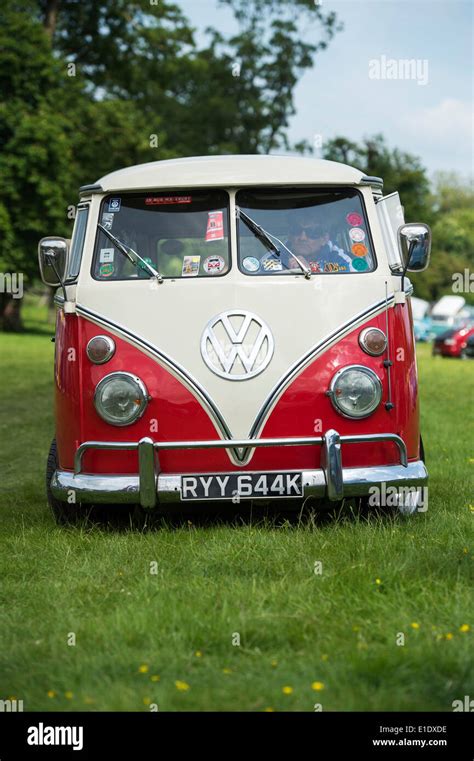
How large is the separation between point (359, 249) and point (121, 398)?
5.77ft

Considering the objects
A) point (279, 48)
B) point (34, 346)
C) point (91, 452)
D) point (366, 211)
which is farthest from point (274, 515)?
point (279, 48)

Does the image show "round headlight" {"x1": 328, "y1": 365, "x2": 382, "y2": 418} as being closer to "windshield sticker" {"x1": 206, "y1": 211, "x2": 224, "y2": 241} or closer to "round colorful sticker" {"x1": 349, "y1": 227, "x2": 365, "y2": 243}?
"round colorful sticker" {"x1": 349, "y1": 227, "x2": 365, "y2": 243}

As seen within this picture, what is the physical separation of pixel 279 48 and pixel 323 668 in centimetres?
4443

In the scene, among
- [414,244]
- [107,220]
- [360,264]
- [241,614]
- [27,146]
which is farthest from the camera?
[27,146]

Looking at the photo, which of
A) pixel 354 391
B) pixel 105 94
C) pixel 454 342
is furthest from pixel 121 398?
pixel 105 94

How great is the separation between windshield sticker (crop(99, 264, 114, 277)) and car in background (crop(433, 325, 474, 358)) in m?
32.3

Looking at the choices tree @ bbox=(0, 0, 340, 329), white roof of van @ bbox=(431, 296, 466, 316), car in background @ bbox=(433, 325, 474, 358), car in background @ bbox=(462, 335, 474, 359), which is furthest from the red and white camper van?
white roof of van @ bbox=(431, 296, 466, 316)

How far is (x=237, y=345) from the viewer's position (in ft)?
19.7

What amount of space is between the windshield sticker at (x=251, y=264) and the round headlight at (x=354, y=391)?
34.0 inches

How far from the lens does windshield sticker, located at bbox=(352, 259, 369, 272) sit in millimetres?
6324

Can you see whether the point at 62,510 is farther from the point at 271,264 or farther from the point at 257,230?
the point at 257,230

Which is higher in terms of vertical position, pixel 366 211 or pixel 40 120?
pixel 40 120
